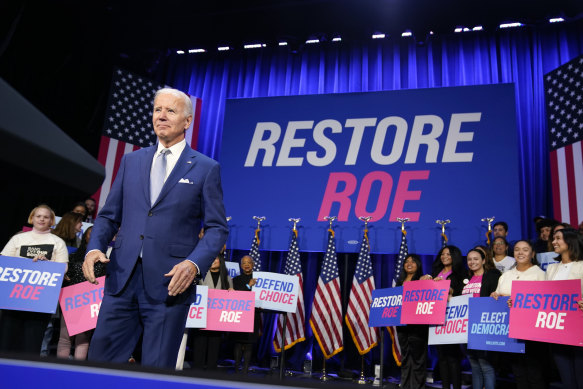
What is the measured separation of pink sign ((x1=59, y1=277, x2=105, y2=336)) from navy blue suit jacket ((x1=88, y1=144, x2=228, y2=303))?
2.81 meters

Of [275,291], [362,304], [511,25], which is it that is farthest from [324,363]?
[511,25]

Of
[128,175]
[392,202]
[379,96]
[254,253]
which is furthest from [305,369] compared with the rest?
[128,175]

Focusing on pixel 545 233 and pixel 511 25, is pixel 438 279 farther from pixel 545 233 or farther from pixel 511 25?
pixel 511 25

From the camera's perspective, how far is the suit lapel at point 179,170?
1977 millimetres

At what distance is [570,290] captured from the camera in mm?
3998

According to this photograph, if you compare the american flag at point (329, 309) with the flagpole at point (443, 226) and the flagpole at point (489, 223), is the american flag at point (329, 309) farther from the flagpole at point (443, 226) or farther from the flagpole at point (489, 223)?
the flagpole at point (489, 223)

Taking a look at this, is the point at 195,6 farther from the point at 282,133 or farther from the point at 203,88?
the point at 282,133

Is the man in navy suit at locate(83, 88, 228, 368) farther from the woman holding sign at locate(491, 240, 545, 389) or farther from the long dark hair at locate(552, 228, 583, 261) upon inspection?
the woman holding sign at locate(491, 240, 545, 389)

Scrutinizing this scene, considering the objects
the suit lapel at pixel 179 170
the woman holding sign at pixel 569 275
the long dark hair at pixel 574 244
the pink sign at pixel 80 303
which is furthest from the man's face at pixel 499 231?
the suit lapel at pixel 179 170

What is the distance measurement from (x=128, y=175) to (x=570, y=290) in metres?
3.40

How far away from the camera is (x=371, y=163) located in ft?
27.7

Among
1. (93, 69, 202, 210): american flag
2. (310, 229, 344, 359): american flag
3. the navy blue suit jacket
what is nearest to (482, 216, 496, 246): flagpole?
(310, 229, 344, 359): american flag

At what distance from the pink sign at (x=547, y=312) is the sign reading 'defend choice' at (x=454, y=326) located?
67 cm

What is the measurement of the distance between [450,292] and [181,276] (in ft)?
14.1
